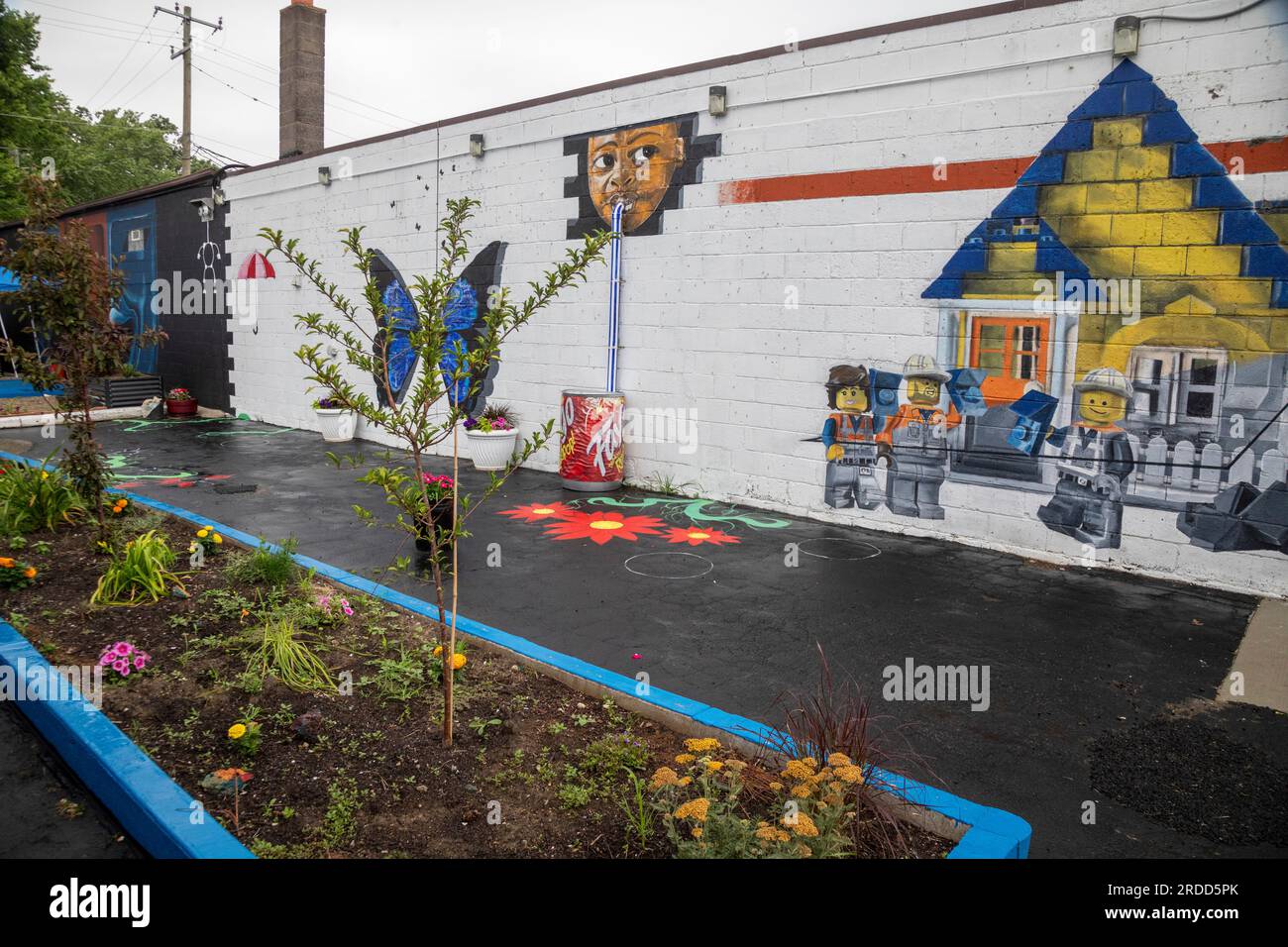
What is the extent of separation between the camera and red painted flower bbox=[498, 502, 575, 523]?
28.3 feet

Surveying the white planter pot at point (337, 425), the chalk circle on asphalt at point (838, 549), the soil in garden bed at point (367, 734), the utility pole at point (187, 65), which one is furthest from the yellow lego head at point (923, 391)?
the utility pole at point (187, 65)

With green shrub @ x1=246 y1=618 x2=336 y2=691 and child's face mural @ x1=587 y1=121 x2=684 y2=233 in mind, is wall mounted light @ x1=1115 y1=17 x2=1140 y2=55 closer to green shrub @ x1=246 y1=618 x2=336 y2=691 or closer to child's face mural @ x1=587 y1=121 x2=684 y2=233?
child's face mural @ x1=587 y1=121 x2=684 y2=233

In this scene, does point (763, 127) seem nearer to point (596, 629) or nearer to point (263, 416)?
point (596, 629)

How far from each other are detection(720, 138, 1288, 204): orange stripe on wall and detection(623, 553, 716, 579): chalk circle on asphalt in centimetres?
384

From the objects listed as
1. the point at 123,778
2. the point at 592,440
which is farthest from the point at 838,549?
the point at 123,778

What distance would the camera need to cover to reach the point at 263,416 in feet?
53.2

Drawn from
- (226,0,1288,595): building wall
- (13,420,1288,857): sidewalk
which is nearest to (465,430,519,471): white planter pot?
(226,0,1288,595): building wall

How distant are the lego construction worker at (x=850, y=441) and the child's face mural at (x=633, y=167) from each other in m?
3.10

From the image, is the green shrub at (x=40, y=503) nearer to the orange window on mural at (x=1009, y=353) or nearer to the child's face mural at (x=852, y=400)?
the child's face mural at (x=852, y=400)

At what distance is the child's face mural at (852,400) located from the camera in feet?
27.0
